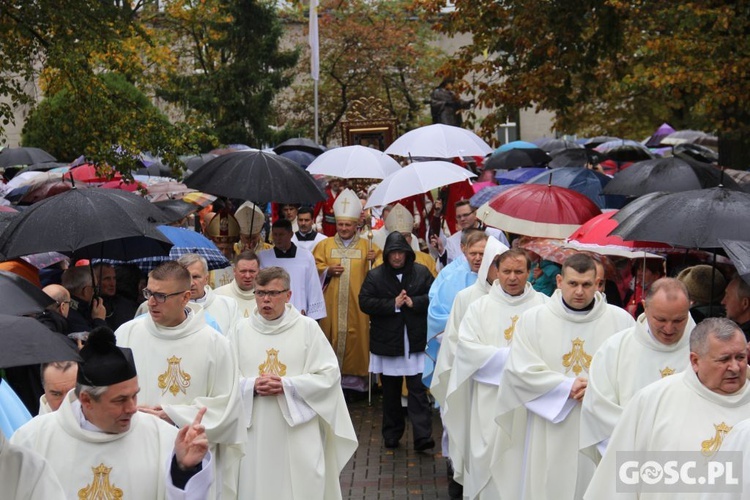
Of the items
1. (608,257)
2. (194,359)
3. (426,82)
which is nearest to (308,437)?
(194,359)

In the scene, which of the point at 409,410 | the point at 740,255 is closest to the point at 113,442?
the point at 740,255

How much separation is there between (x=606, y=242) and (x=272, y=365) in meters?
2.76

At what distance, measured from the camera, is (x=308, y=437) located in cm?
827

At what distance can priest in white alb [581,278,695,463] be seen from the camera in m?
6.82

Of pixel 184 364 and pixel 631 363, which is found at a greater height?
pixel 184 364

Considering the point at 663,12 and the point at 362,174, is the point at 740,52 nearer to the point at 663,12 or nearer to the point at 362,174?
the point at 663,12

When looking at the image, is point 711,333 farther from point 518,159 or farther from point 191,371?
point 518,159

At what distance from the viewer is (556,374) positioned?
787cm

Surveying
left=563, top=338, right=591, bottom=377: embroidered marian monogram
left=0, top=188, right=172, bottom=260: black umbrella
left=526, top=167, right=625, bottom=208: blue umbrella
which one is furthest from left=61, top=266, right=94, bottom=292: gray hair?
left=526, top=167, right=625, bottom=208: blue umbrella

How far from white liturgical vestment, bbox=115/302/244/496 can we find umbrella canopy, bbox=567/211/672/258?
3.20m

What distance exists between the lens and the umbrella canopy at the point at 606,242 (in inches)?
351

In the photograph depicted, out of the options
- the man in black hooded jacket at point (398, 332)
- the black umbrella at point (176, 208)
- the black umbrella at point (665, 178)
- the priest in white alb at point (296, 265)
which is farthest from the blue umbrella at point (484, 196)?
the black umbrella at point (176, 208)

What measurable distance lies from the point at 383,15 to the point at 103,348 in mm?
34476

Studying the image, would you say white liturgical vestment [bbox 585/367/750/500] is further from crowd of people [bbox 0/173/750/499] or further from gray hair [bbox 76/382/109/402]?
gray hair [bbox 76/382/109/402]
